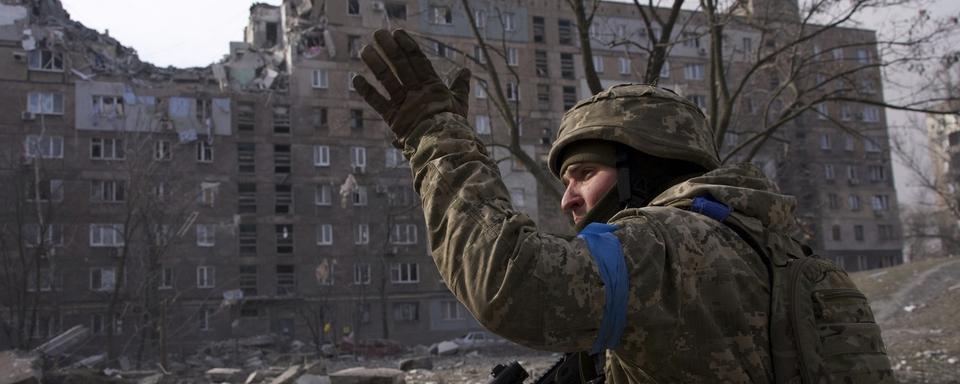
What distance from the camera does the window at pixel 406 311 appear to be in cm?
4000

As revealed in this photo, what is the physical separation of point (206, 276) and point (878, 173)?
43.5 metres

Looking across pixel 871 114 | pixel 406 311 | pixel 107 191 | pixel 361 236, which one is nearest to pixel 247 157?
pixel 107 191

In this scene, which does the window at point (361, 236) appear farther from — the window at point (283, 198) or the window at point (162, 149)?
the window at point (162, 149)

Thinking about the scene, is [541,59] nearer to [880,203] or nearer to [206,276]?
[206,276]

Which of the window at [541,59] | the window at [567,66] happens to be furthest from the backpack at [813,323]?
the window at [567,66]

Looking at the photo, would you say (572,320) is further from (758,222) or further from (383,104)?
(383,104)

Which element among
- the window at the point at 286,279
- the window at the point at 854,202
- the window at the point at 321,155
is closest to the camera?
the window at the point at 286,279

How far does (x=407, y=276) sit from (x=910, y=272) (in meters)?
23.4

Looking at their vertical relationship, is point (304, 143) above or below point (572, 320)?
above

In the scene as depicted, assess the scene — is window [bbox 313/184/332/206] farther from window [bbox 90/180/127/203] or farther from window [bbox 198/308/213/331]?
window [bbox 90/180/127/203]

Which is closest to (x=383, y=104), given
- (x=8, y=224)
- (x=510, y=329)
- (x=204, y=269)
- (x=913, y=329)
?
(x=510, y=329)

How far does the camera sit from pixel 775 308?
5.45 ft

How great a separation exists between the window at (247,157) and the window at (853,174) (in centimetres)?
3807

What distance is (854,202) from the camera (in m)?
51.1
